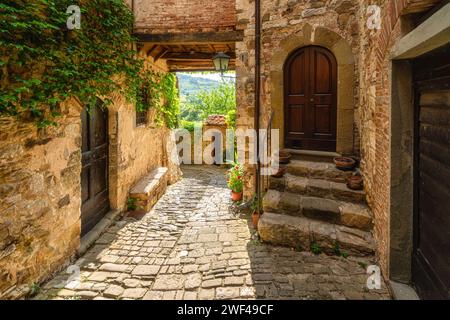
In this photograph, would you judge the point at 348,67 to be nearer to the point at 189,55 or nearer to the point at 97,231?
the point at 189,55

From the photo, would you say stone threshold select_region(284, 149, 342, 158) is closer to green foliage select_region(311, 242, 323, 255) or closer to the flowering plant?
the flowering plant

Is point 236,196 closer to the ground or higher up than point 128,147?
closer to the ground

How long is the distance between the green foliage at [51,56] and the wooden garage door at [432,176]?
3.70m

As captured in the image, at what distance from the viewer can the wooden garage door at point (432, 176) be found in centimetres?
234

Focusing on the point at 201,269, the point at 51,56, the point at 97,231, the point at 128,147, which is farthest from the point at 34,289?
the point at 128,147

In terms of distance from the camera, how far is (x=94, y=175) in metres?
5.27

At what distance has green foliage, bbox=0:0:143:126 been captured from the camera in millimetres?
2896

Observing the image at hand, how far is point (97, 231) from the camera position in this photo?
498 cm

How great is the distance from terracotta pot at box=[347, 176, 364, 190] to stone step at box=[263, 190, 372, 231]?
27 cm

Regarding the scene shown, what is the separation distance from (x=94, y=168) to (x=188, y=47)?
413 centimetres

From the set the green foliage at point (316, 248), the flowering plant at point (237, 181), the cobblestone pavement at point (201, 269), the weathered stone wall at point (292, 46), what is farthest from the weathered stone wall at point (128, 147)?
the green foliage at point (316, 248)

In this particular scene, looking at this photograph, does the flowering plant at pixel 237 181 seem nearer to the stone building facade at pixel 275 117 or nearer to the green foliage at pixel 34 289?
the stone building facade at pixel 275 117

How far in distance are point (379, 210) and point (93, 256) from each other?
3.93 meters

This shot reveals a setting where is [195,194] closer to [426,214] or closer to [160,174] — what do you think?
[160,174]
